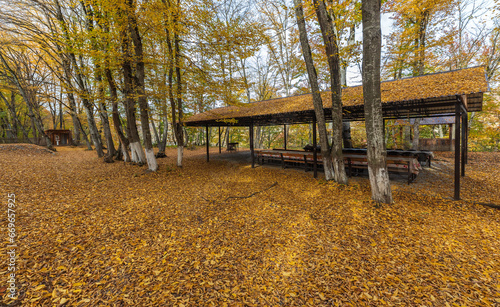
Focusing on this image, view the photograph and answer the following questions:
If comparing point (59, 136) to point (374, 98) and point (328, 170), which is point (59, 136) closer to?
point (328, 170)

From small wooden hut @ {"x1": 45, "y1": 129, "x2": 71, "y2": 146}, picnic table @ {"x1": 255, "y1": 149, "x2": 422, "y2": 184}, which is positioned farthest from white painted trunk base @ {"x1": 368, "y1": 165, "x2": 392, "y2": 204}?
small wooden hut @ {"x1": 45, "y1": 129, "x2": 71, "y2": 146}

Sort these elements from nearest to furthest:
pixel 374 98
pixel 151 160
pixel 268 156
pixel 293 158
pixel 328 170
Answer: pixel 374 98 → pixel 328 170 → pixel 151 160 → pixel 293 158 → pixel 268 156

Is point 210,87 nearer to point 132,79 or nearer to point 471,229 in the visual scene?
point 132,79

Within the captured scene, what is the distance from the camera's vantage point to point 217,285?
2420 millimetres

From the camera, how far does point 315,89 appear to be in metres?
6.30

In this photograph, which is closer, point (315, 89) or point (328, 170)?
point (315, 89)

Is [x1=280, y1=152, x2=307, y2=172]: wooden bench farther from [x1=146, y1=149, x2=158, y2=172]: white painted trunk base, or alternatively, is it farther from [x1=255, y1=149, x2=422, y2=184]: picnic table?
[x1=146, y1=149, x2=158, y2=172]: white painted trunk base

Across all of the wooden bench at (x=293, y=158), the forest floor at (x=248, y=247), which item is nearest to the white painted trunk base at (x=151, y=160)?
the forest floor at (x=248, y=247)

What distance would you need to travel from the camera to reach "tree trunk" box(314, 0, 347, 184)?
18.5ft

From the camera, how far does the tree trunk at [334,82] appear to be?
5.63 metres

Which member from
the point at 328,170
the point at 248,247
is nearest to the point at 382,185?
the point at 328,170

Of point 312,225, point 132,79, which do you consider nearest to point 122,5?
point 132,79

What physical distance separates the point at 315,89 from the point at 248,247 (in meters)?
5.56

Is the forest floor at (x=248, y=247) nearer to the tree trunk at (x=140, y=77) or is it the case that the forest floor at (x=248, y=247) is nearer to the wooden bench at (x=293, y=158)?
the tree trunk at (x=140, y=77)
